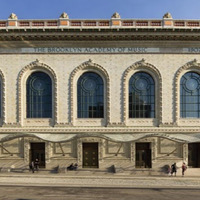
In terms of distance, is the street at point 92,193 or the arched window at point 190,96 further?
the arched window at point 190,96

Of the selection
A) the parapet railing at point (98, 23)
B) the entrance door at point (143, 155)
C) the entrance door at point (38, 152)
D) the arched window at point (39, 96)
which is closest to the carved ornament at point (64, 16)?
the parapet railing at point (98, 23)

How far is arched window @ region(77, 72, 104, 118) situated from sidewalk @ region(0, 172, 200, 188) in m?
7.00

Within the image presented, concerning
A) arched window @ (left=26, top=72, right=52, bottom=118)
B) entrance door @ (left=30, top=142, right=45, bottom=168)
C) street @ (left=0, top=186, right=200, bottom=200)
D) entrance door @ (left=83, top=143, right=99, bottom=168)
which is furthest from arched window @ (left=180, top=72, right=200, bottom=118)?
entrance door @ (left=30, top=142, right=45, bottom=168)

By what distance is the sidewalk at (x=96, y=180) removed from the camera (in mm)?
15820

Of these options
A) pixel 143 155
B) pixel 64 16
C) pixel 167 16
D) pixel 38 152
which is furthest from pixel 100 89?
pixel 167 16

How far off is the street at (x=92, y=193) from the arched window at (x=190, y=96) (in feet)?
30.0

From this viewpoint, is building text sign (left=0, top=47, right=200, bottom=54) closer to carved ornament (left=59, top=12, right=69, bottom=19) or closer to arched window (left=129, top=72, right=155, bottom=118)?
arched window (left=129, top=72, right=155, bottom=118)

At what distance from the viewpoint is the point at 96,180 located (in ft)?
56.0

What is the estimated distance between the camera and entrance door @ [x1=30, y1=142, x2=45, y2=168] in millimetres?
21047

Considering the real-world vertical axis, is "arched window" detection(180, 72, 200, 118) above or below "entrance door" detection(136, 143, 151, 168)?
above

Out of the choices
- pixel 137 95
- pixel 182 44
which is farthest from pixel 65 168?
pixel 182 44

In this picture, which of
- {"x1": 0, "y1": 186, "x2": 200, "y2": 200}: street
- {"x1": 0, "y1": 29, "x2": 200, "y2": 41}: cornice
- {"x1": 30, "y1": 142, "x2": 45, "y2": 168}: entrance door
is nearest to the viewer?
{"x1": 0, "y1": 186, "x2": 200, "y2": 200}: street

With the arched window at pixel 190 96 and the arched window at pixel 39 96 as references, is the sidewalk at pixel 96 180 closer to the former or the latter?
the arched window at pixel 39 96

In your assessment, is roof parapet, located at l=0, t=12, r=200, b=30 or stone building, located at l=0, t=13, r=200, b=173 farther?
roof parapet, located at l=0, t=12, r=200, b=30
